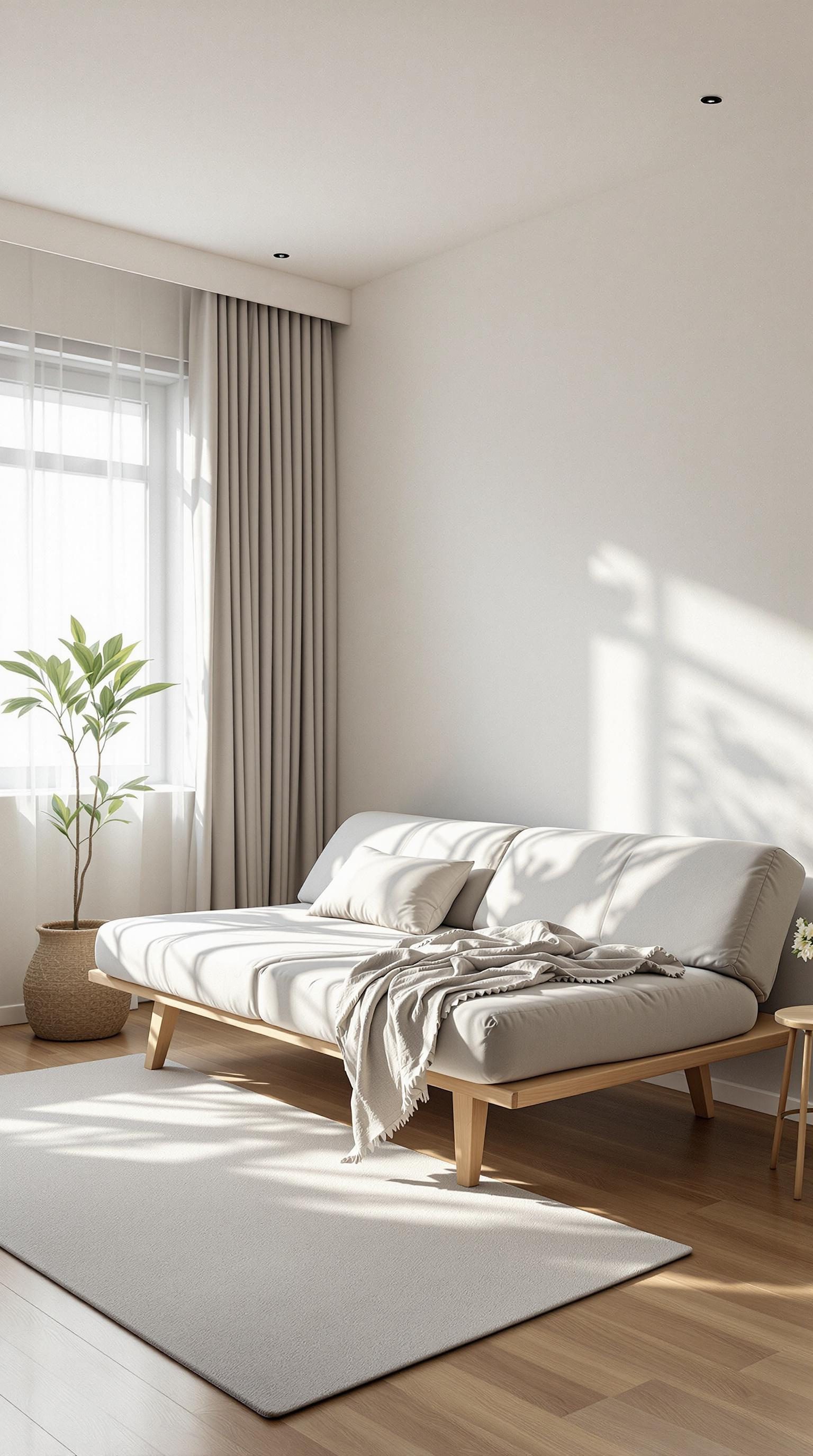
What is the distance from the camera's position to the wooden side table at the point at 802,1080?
3.07 metres

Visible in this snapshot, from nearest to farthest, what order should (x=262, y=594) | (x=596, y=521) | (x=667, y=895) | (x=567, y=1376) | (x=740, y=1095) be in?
(x=567, y=1376)
(x=667, y=895)
(x=740, y=1095)
(x=596, y=521)
(x=262, y=594)

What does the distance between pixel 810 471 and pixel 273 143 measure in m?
1.97

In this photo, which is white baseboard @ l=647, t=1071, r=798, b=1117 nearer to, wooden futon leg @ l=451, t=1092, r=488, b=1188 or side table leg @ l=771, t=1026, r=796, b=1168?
side table leg @ l=771, t=1026, r=796, b=1168

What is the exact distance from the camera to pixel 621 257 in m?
4.32

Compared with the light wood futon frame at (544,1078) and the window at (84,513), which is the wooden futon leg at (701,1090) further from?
the window at (84,513)

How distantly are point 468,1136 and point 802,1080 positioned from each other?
2.77 feet

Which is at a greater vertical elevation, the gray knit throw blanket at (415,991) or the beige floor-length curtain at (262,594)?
the beige floor-length curtain at (262,594)

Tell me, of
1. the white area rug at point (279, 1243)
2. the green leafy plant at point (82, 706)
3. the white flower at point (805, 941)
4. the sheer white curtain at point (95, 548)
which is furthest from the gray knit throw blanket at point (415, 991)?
the sheer white curtain at point (95, 548)

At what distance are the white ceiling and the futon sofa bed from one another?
216cm

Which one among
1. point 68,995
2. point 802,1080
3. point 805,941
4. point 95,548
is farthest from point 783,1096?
point 95,548

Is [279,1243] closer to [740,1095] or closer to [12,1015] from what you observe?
[740,1095]

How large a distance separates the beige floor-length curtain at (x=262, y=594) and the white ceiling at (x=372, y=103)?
70cm

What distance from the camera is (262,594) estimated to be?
17.8 feet

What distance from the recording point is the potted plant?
4.60 metres
